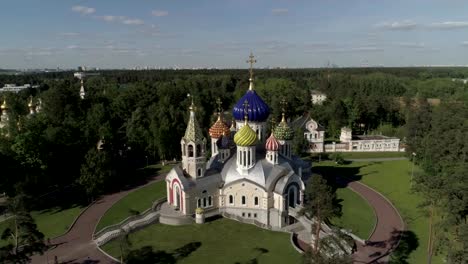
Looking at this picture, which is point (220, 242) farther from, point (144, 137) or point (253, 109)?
point (144, 137)

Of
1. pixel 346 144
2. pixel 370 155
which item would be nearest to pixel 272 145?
pixel 370 155

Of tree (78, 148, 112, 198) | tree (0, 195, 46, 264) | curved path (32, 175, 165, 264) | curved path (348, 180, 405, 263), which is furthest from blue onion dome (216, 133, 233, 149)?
tree (0, 195, 46, 264)

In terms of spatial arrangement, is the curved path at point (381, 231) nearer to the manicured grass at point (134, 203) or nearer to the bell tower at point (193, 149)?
the bell tower at point (193, 149)

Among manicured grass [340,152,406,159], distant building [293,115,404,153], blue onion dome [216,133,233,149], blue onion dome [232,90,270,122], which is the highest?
blue onion dome [232,90,270,122]

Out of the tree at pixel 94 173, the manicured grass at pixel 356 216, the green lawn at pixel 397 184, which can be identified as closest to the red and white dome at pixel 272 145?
the manicured grass at pixel 356 216

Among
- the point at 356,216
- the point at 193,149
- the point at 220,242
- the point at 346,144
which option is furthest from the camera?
the point at 346,144

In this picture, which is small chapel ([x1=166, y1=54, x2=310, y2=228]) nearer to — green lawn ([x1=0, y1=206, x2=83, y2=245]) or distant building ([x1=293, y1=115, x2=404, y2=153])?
green lawn ([x1=0, y1=206, x2=83, y2=245])
